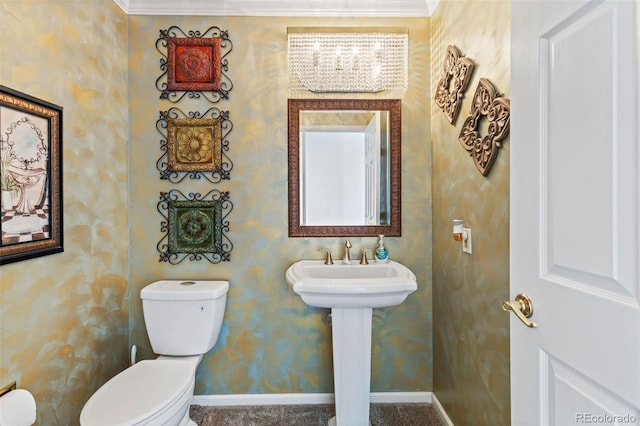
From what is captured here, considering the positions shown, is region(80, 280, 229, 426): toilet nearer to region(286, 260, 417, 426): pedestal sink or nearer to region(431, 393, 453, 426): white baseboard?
region(286, 260, 417, 426): pedestal sink

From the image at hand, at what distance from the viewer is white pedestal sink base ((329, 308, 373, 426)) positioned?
1762mm

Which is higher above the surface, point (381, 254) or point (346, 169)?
point (346, 169)

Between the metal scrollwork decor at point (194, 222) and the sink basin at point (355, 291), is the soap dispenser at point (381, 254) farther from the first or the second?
the metal scrollwork decor at point (194, 222)

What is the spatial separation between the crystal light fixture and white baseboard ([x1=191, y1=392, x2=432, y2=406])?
1881 millimetres

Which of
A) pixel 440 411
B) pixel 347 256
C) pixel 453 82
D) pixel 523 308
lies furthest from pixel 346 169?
pixel 440 411

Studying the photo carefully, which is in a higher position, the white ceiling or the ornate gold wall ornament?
the white ceiling

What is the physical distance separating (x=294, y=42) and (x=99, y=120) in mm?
1160

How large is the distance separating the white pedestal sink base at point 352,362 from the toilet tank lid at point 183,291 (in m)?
0.67

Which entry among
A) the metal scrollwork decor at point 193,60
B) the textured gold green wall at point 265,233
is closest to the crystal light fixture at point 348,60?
the textured gold green wall at point 265,233

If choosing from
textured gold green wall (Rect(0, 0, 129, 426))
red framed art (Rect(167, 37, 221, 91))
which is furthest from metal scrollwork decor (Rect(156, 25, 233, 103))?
textured gold green wall (Rect(0, 0, 129, 426))

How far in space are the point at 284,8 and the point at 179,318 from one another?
1892 mm

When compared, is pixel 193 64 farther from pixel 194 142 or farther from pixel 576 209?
pixel 576 209

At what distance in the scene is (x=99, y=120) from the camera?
1866 mm

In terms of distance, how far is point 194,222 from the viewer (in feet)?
7.06
